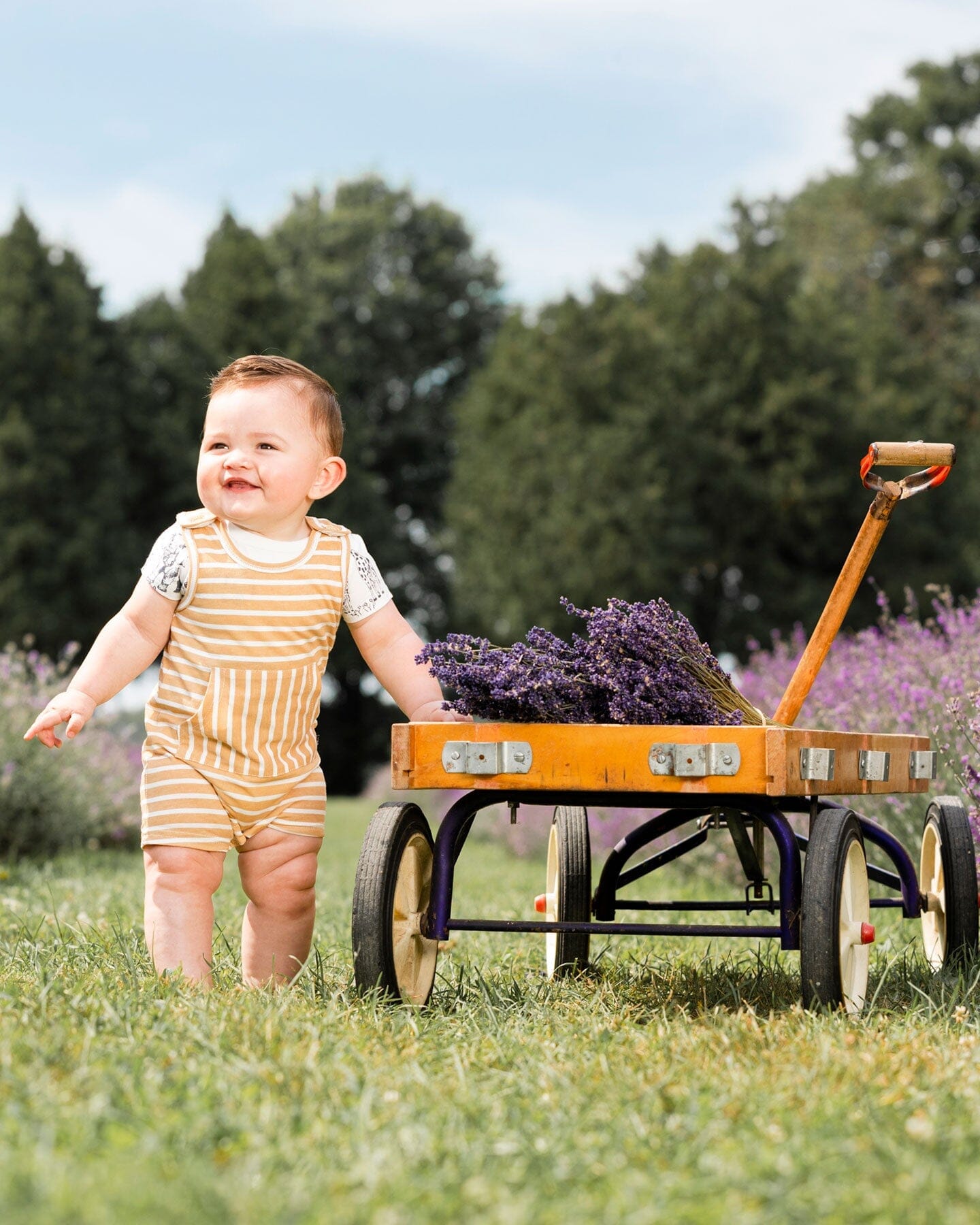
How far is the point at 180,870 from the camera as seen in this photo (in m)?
3.45

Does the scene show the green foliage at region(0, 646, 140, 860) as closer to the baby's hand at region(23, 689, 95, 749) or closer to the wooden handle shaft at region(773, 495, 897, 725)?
the baby's hand at region(23, 689, 95, 749)

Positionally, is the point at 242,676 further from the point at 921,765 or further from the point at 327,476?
the point at 921,765

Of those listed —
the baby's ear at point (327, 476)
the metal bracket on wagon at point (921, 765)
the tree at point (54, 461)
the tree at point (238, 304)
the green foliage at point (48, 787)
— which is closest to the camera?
the baby's ear at point (327, 476)

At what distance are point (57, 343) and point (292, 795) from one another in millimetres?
22224

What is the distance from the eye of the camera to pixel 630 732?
3170mm

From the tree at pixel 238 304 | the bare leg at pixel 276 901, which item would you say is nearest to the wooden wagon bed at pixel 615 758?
the bare leg at pixel 276 901

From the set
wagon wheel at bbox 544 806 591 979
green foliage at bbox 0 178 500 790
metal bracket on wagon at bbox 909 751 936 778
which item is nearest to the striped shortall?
wagon wheel at bbox 544 806 591 979

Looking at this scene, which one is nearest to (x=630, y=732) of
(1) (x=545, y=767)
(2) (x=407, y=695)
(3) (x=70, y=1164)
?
(1) (x=545, y=767)

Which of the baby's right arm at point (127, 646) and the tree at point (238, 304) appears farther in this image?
the tree at point (238, 304)

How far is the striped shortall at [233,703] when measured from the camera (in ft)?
11.4

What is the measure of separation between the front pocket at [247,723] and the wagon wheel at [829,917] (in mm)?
1275

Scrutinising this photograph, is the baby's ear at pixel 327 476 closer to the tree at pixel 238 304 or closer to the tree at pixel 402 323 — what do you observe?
the tree at pixel 238 304

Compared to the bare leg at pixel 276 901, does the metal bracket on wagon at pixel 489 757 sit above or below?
above

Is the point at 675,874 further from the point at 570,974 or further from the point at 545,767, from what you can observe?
the point at 545,767
